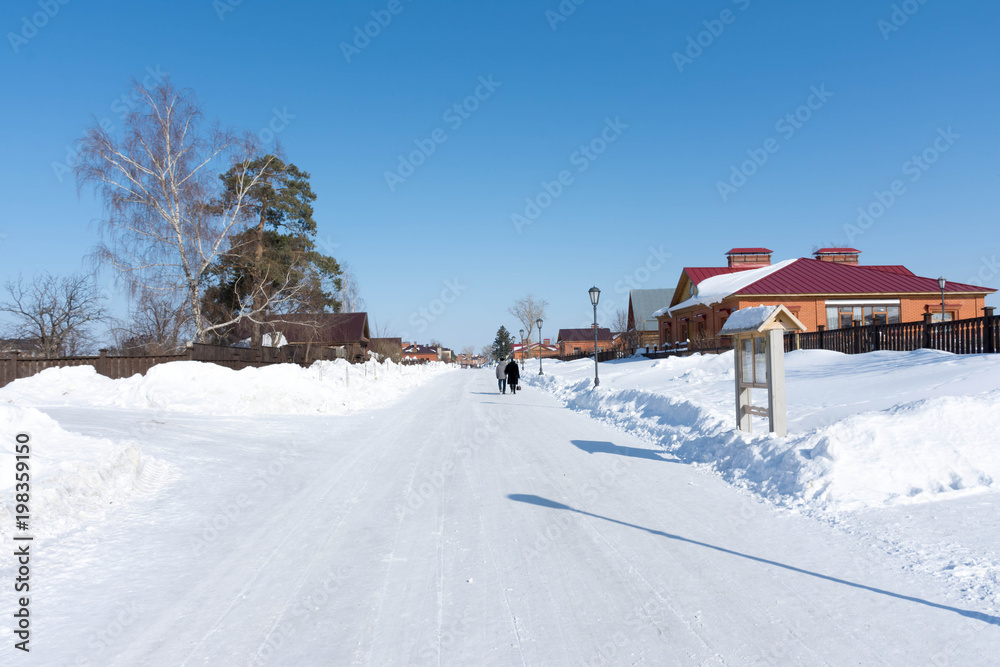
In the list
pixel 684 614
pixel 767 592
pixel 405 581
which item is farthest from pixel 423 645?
pixel 767 592

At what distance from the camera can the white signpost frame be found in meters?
8.76

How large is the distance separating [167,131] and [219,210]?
352 cm

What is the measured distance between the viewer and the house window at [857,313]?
35344 millimetres

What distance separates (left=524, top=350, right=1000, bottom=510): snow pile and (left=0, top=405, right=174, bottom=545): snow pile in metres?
7.47

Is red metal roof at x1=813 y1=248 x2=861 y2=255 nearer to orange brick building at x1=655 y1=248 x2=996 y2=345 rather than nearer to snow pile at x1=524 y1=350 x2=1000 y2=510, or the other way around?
orange brick building at x1=655 y1=248 x2=996 y2=345

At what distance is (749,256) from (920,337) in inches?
1468

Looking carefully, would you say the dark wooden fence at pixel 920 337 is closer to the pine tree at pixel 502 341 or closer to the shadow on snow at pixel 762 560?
the shadow on snow at pixel 762 560

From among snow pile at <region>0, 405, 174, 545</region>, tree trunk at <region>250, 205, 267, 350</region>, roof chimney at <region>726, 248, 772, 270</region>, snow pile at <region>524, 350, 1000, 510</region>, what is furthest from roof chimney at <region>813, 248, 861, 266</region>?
snow pile at <region>0, 405, 174, 545</region>

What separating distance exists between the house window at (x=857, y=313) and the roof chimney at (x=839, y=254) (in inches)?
623

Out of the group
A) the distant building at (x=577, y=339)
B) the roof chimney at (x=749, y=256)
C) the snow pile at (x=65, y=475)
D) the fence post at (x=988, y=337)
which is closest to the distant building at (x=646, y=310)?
the roof chimney at (x=749, y=256)

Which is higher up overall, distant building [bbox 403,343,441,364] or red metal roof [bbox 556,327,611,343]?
red metal roof [bbox 556,327,611,343]

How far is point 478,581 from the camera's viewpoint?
4.39m

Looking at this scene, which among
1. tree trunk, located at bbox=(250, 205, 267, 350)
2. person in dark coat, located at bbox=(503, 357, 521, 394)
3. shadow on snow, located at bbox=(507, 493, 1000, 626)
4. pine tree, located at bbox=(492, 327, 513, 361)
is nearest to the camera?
shadow on snow, located at bbox=(507, 493, 1000, 626)

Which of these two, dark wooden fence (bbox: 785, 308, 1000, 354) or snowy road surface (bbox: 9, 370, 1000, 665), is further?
dark wooden fence (bbox: 785, 308, 1000, 354)
